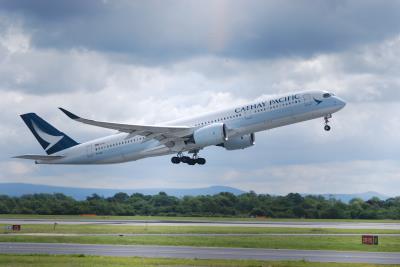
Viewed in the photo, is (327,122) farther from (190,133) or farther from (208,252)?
(208,252)

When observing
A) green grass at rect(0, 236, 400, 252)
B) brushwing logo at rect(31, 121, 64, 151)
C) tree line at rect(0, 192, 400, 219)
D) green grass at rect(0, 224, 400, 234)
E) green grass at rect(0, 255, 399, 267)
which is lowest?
green grass at rect(0, 255, 399, 267)

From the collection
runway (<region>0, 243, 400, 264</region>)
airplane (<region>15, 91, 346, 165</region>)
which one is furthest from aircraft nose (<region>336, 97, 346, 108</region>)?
runway (<region>0, 243, 400, 264</region>)

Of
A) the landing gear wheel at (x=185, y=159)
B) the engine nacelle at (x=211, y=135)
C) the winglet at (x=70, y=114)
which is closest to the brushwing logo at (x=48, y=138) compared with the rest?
the landing gear wheel at (x=185, y=159)

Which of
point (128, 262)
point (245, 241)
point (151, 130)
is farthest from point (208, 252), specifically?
point (151, 130)

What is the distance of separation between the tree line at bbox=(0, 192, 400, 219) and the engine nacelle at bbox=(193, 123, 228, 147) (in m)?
29.2

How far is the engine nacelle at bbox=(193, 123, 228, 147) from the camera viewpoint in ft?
228

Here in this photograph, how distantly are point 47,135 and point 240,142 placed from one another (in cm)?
2528

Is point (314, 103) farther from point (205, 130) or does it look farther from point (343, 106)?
point (205, 130)

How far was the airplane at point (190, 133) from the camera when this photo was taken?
67.2m

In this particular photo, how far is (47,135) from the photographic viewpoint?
8756 cm

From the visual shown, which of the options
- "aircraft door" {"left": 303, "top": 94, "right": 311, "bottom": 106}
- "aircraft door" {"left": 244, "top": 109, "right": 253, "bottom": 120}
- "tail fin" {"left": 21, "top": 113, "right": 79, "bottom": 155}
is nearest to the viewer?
"aircraft door" {"left": 303, "top": 94, "right": 311, "bottom": 106}

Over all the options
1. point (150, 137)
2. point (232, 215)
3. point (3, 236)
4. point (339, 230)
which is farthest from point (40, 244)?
point (232, 215)

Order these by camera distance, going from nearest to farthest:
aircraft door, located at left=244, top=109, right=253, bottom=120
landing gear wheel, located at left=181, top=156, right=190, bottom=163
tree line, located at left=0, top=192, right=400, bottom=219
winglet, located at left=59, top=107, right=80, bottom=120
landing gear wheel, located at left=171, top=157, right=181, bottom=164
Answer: winglet, located at left=59, top=107, right=80, bottom=120 < aircraft door, located at left=244, top=109, right=253, bottom=120 < landing gear wheel, located at left=181, top=156, right=190, bottom=163 < landing gear wheel, located at left=171, top=157, right=181, bottom=164 < tree line, located at left=0, top=192, right=400, bottom=219

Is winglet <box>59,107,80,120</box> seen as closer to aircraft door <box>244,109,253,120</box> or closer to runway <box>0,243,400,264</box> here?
aircraft door <box>244,109,253,120</box>
